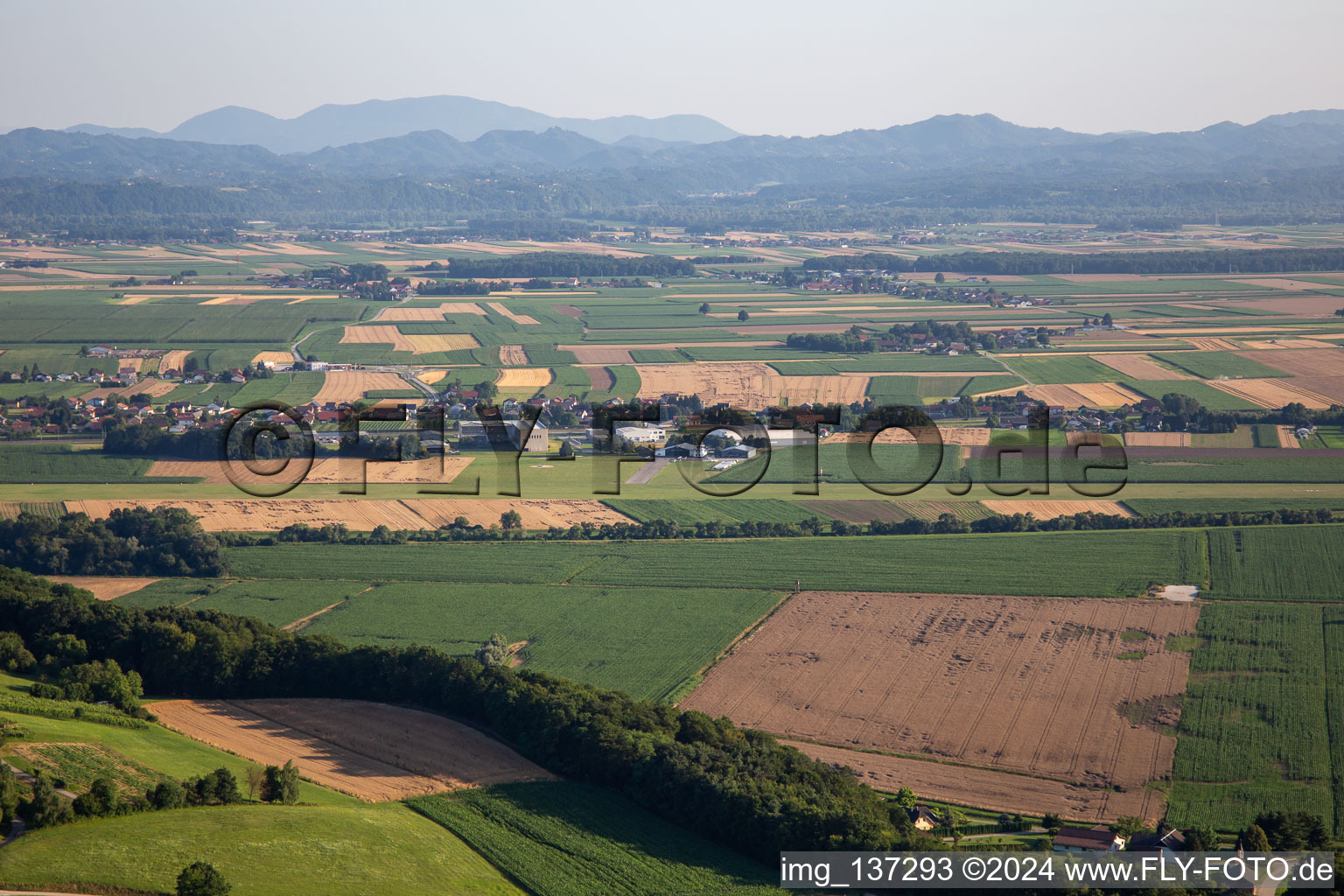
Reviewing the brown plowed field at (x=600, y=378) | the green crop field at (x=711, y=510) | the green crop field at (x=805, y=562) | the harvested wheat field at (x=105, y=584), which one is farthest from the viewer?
the brown plowed field at (x=600, y=378)

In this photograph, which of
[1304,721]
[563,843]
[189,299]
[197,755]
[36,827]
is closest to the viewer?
[36,827]

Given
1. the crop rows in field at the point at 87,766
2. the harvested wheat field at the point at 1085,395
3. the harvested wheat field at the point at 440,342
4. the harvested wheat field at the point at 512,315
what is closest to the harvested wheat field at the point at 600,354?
the harvested wheat field at the point at 440,342

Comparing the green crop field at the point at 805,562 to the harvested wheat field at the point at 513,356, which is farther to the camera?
the harvested wheat field at the point at 513,356

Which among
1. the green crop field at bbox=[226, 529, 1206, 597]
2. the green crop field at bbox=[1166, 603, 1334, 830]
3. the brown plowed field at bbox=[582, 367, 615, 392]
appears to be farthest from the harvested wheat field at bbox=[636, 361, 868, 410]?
the green crop field at bbox=[1166, 603, 1334, 830]

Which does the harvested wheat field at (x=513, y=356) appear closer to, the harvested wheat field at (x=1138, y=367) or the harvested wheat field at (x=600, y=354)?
the harvested wheat field at (x=600, y=354)

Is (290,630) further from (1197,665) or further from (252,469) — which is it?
(1197,665)

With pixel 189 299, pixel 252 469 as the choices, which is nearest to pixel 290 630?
pixel 252 469

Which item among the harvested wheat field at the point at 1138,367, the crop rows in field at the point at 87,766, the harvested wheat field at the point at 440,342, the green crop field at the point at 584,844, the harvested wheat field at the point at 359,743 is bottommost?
the green crop field at the point at 584,844
